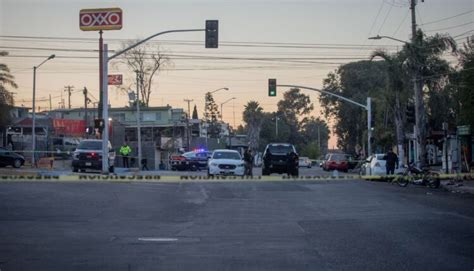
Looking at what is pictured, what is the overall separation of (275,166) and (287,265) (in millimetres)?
25593

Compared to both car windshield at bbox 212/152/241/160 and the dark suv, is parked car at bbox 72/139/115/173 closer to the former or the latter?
car windshield at bbox 212/152/241/160

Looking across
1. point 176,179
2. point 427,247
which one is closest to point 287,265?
point 427,247

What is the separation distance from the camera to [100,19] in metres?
35.5

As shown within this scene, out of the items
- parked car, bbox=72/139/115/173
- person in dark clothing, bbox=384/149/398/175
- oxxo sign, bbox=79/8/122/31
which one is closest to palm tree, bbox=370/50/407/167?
person in dark clothing, bbox=384/149/398/175

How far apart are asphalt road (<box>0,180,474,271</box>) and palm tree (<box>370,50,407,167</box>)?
→ 18.6 metres

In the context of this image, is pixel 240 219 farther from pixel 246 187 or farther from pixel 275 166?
pixel 275 166

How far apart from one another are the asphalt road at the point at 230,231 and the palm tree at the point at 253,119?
7740cm

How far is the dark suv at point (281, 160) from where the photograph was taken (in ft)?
112

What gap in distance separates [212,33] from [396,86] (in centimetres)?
1535

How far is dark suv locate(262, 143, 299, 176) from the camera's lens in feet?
112

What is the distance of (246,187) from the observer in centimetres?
2345

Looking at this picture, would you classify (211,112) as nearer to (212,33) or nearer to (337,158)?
(337,158)

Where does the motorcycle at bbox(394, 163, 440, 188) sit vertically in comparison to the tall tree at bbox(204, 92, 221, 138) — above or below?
below

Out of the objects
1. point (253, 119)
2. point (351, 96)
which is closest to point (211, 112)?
point (253, 119)
